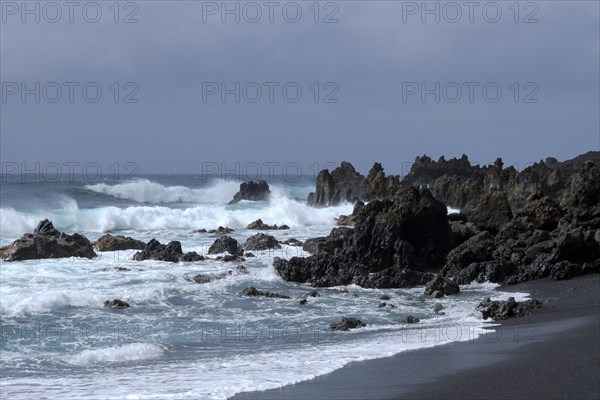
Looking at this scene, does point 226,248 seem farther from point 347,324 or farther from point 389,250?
point 347,324

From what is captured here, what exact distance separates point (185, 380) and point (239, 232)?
31.7 meters

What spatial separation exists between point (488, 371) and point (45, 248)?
21.2 meters

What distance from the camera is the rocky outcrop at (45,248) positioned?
2803 cm

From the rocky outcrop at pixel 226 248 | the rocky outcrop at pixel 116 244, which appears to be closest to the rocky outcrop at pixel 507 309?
the rocky outcrop at pixel 226 248

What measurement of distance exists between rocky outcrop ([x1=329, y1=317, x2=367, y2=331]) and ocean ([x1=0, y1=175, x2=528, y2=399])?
0.98ft

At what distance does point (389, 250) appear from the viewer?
2525 centimetres

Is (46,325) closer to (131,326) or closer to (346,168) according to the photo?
(131,326)

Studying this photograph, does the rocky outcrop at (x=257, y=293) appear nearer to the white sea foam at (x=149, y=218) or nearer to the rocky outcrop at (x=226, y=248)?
the rocky outcrop at (x=226, y=248)

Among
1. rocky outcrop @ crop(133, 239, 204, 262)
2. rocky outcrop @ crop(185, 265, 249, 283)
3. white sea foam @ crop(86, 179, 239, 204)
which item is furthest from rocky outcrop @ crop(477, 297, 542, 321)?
white sea foam @ crop(86, 179, 239, 204)

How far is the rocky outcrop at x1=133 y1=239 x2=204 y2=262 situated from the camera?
28.1 meters

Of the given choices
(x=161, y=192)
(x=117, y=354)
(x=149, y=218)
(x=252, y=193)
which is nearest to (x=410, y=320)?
(x=117, y=354)

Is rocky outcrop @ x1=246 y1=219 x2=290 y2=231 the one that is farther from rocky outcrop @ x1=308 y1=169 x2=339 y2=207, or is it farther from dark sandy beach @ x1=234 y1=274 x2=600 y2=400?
dark sandy beach @ x1=234 y1=274 x2=600 y2=400

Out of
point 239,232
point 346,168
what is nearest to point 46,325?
point 239,232

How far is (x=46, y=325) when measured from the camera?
16797 mm
